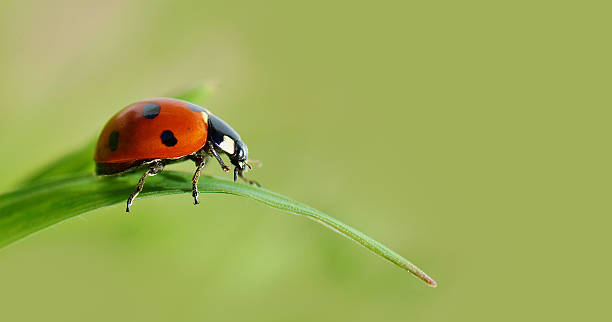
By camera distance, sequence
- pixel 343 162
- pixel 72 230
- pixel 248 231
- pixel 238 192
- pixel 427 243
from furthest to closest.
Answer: pixel 343 162, pixel 427 243, pixel 248 231, pixel 72 230, pixel 238 192

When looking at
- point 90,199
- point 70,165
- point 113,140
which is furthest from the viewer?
point 70,165

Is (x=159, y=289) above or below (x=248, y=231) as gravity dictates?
below

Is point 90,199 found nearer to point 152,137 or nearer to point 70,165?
point 152,137

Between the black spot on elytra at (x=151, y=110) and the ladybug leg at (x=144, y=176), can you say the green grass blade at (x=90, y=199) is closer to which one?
the ladybug leg at (x=144, y=176)

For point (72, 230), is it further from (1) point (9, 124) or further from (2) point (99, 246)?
(1) point (9, 124)

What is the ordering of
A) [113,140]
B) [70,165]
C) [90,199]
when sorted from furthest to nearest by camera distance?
[70,165], [113,140], [90,199]

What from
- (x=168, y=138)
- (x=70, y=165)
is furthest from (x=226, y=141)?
(x=70, y=165)

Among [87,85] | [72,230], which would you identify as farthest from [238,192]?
[87,85]
